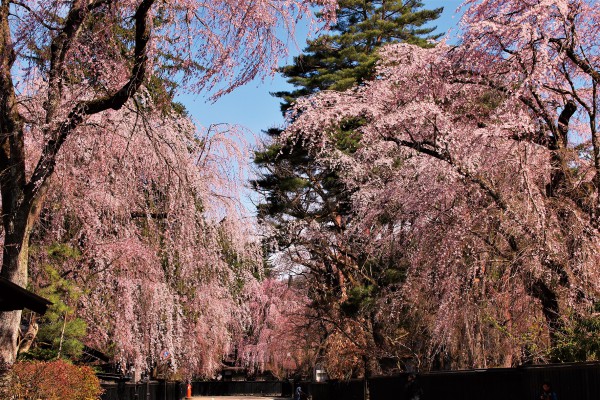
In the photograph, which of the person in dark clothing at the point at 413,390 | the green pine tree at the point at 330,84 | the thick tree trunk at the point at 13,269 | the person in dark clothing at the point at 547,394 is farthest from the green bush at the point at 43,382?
the green pine tree at the point at 330,84

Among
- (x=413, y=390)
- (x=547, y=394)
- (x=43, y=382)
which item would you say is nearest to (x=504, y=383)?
(x=547, y=394)

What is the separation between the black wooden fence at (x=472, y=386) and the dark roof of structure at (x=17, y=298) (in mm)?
8129

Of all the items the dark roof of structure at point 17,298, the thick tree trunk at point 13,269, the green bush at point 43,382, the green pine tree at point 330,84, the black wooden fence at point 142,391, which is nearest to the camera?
the dark roof of structure at point 17,298

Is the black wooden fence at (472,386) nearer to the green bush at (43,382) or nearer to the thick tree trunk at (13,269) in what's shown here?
the green bush at (43,382)

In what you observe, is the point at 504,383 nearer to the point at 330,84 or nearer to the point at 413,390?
the point at 413,390

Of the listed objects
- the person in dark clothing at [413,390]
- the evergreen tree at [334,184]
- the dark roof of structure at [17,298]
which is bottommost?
the person in dark clothing at [413,390]

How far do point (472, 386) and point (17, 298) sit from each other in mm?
10448

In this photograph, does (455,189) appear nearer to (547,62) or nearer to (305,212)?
(547,62)

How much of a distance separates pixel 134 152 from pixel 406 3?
27.0 m

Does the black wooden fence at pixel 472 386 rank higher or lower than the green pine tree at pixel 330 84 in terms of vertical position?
lower

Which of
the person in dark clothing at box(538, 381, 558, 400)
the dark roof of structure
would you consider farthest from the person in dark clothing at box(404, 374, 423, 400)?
the dark roof of structure

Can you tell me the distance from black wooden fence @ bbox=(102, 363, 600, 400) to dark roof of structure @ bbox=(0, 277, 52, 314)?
8129mm

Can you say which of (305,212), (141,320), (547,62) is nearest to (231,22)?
(547,62)

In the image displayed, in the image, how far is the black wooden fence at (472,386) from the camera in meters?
11.5
